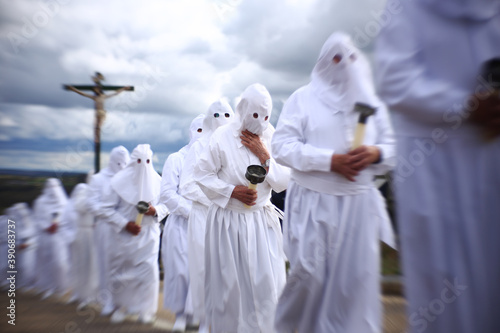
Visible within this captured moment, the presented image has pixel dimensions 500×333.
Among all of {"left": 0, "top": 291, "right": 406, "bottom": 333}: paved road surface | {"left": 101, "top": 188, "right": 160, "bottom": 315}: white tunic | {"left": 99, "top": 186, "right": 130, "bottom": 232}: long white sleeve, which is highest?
{"left": 99, "top": 186, "right": 130, "bottom": 232}: long white sleeve

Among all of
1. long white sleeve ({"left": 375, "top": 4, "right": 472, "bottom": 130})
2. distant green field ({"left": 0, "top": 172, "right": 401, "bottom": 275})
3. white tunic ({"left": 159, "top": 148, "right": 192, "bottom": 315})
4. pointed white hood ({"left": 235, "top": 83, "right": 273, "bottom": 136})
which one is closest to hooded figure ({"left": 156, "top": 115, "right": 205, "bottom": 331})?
white tunic ({"left": 159, "top": 148, "right": 192, "bottom": 315})

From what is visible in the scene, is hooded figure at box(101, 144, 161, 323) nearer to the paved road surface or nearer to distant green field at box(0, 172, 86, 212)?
the paved road surface

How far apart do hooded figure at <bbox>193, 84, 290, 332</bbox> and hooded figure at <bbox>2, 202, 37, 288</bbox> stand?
3.55 meters

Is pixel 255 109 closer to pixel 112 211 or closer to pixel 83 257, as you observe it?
pixel 112 211

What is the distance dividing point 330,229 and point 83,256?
192 inches

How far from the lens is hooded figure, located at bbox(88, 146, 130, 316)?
6070 millimetres

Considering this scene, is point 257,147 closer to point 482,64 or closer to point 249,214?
point 249,214

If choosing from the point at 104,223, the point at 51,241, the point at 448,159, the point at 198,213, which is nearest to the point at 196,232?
the point at 198,213

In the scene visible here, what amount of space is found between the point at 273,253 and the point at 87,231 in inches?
141

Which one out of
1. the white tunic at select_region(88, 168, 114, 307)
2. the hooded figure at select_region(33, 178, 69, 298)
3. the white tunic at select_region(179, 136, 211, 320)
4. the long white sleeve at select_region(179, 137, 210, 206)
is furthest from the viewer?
the hooded figure at select_region(33, 178, 69, 298)

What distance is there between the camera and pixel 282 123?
11.9 ft

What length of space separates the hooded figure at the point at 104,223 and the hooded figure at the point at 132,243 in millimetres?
146

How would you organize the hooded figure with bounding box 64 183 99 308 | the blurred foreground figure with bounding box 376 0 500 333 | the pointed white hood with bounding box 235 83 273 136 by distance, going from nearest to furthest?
the blurred foreground figure with bounding box 376 0 500 333 < the pointed white hood with bounding box 235 83 273 136 < the hooded figure with bounding box 64 183 99 308

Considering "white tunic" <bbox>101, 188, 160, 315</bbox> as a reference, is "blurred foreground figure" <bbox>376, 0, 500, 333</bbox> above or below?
above
